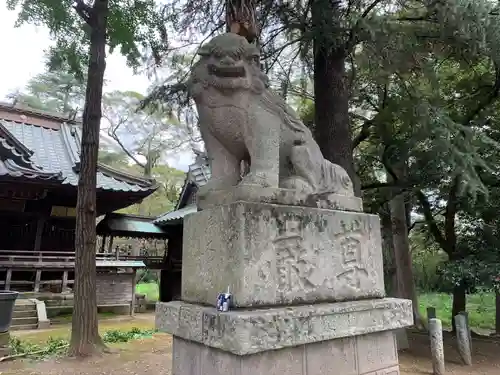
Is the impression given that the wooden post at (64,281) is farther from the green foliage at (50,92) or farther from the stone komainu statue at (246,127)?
the green foliage at (50,92)

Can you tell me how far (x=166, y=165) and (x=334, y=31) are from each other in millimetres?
19799

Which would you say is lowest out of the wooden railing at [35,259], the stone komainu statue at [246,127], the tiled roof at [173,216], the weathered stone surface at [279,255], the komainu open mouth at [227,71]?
the weathered stone surface at [279,255]

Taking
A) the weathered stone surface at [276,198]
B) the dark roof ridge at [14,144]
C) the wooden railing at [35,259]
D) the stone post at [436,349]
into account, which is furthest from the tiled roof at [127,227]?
the weathered stone surface at [276,198]

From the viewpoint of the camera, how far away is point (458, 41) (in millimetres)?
5113

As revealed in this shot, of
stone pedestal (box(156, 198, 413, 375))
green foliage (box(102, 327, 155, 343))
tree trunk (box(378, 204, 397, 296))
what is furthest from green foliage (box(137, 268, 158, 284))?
stone pedestal (box(156, 198, 413, 375))

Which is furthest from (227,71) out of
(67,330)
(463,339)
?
(67,330)

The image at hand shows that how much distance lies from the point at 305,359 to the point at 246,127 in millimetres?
1362

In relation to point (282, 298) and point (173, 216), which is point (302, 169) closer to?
point (282, 298)

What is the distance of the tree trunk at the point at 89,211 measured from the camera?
6.21 metres

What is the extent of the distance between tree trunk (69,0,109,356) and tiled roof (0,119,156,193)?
5.00m

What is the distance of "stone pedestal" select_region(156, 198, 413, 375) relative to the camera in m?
1.89

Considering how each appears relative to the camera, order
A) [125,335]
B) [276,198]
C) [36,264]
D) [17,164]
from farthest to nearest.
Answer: [36,264] < [17,164] < [125,335] < [276,198]

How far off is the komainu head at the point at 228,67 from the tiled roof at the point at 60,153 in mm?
9973

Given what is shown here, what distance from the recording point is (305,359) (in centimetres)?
204
